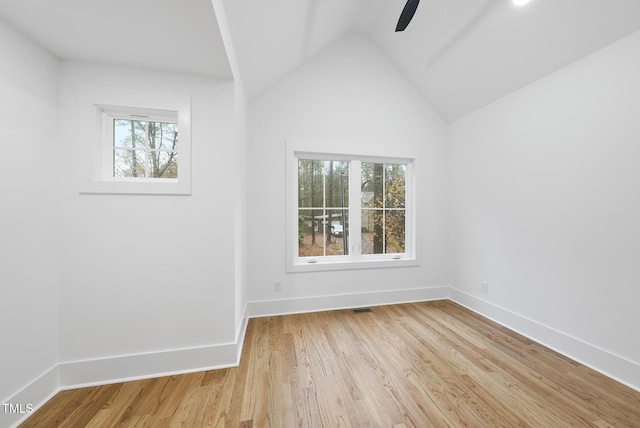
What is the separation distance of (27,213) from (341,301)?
2615 millimetres

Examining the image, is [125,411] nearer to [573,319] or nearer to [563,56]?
[573,319]

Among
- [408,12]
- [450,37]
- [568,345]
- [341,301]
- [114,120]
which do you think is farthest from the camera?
[341,301]

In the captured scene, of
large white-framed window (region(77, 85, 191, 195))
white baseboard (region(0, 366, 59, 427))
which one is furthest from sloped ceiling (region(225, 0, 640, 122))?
white baseboard (region(0, 366, 59, 427))

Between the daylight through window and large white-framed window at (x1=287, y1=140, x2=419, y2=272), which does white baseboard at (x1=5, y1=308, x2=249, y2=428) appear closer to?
large white-framed window at (x1=287, y1=140, x2=419, y2=272)

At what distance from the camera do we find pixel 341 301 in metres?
2.76

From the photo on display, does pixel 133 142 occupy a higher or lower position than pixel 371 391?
higher

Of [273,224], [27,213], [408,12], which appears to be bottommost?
[273,224]

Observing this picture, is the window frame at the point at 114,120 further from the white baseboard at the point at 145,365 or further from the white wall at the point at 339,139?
the white baseboard at the point at 145,365

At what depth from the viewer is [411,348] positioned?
1968 millimetres

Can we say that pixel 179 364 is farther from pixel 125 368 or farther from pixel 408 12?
pixel 408 12

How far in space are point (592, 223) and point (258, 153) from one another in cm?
298

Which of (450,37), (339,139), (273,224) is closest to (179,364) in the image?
(273,224)

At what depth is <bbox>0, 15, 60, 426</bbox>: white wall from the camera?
1222mm

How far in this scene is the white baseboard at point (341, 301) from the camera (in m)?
2.57
